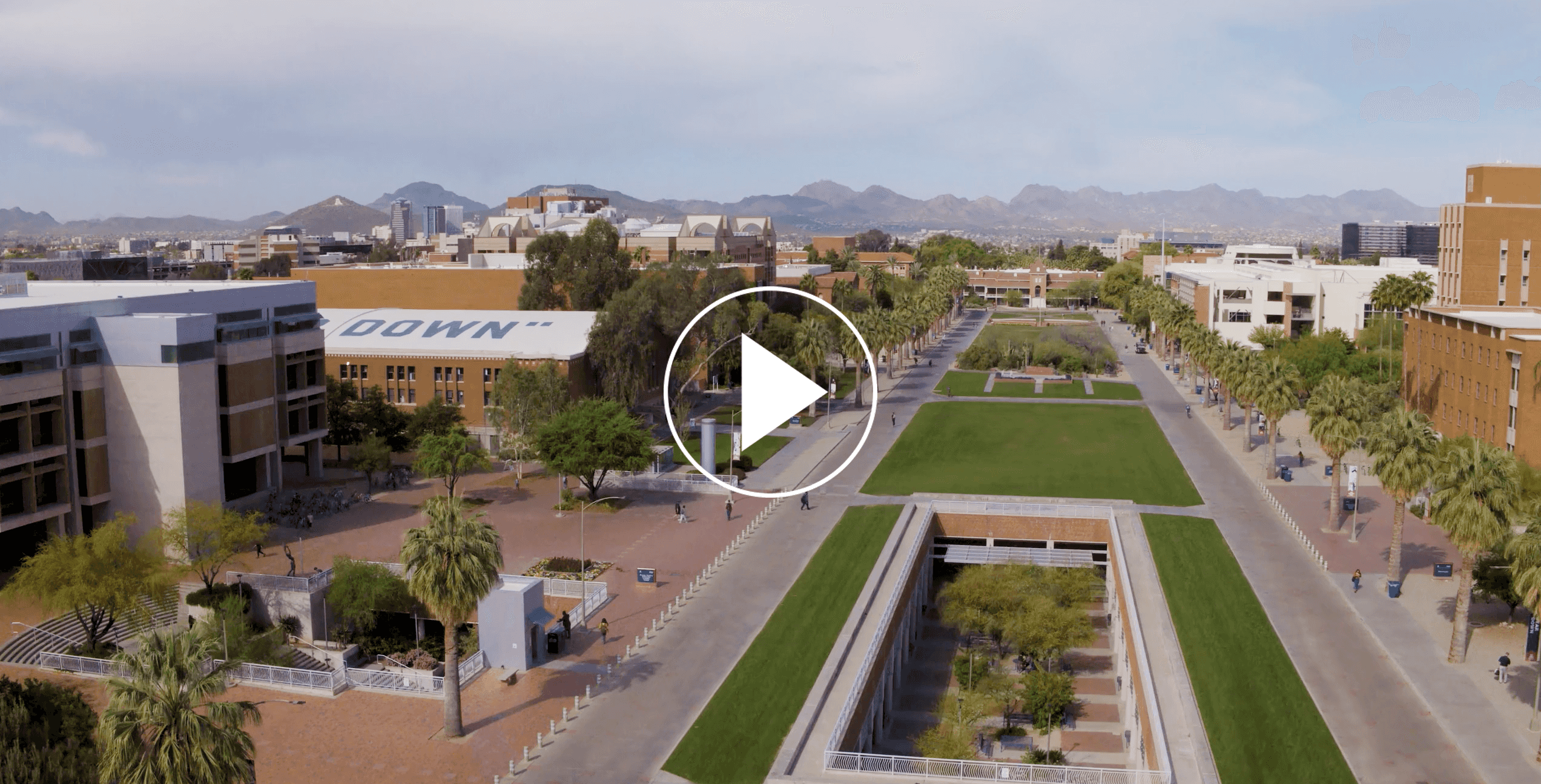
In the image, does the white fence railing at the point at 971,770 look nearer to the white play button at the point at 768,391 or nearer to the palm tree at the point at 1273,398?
the white play button at the point at 768,391

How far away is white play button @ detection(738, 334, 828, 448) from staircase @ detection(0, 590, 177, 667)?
24825 mm

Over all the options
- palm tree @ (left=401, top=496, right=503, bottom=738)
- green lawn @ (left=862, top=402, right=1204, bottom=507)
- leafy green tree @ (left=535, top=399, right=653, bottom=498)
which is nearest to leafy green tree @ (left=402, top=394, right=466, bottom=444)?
leafy green tree @ (left=535, top=399, right=653, bottom=498)

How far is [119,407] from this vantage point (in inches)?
1983

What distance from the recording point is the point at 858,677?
115ft

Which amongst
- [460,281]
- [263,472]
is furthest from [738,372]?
[263,472]

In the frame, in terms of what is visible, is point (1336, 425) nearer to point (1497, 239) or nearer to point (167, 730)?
point (1497, 239)

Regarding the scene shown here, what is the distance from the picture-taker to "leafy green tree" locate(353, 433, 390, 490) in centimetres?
6125

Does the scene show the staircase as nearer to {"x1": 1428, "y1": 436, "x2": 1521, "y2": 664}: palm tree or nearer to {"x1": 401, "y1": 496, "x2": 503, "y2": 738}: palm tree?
{"x1": 401, "y1": 496, "x2": 503, "y2": 738}: palm tree

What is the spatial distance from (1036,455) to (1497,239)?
38.7 metres

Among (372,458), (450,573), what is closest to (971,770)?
(450,573)

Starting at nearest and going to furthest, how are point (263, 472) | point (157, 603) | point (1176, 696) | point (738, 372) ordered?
point (1176, 696), point (157, 603), point (263, 472), point (738, 372)

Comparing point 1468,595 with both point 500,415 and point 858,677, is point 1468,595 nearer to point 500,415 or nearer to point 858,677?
point 858,677

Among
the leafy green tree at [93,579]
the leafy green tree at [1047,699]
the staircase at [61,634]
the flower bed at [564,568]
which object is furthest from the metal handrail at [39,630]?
the leafy green tree at [1047,699]

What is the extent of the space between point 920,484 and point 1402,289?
5048 centimetres
